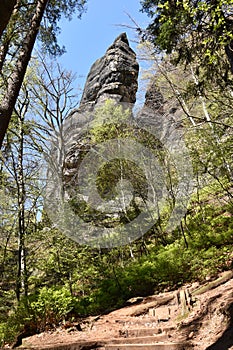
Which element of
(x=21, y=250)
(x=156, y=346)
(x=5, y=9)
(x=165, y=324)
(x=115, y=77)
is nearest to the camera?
(x=5, y=9)

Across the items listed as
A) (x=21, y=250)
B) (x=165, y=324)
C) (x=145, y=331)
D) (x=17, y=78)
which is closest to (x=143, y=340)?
(x=145, y=331)

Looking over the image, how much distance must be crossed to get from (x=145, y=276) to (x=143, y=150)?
15.6ft

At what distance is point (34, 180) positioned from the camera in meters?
9.94

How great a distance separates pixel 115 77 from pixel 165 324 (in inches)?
823

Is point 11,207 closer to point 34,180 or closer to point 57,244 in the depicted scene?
point 34,180

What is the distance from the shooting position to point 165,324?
491cm

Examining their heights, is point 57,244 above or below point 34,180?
below

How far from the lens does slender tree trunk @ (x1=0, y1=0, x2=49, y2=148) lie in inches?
148

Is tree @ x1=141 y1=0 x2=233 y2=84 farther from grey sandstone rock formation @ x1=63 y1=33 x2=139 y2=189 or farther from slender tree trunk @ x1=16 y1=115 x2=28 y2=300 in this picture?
grey sandstone rock formation @ x1=63 y1=33 x2=139 y2=189

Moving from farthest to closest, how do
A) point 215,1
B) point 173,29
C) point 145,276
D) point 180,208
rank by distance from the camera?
point 180,208
point 145,276
point 173,29
point 215,1

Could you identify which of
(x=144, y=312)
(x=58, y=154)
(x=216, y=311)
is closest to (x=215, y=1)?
(x=216, y=311)

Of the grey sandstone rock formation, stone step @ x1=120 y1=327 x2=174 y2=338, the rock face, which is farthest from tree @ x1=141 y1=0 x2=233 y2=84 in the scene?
the rock face

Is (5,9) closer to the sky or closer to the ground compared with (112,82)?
closer to the ground

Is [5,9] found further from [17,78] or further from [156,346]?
[156,346]
